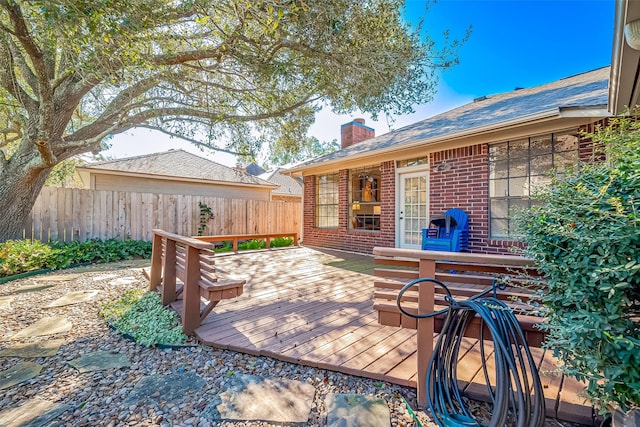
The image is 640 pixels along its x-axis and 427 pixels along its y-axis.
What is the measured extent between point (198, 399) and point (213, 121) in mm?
6175

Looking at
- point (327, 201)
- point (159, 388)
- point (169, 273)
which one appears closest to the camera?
point (159, 388)

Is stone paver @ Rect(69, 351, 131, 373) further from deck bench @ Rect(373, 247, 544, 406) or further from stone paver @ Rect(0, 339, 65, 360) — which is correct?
deck bench @ Rect(373, 247, 544, 406)

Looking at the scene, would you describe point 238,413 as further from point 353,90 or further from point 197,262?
point 353,90

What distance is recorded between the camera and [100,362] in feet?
7.64

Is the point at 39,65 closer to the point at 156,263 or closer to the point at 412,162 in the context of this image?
the point at 156,263

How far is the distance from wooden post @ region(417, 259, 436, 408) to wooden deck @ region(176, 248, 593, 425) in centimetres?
16

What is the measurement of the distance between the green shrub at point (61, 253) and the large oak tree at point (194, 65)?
89 centimetres

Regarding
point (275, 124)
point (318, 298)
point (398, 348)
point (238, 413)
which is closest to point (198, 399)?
point (238, 413)

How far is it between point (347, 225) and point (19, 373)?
652 cm

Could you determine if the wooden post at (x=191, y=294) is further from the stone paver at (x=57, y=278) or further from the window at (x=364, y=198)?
the window at (x=364, y=198)

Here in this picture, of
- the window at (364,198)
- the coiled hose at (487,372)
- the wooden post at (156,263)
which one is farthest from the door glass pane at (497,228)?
the wooden post at (156,263)

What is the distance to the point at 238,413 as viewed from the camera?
171cm

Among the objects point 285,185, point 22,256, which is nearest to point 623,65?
point 22,256

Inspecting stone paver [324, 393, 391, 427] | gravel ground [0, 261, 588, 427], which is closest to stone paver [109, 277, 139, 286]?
gravel ground [0, 261, 588, 427]
